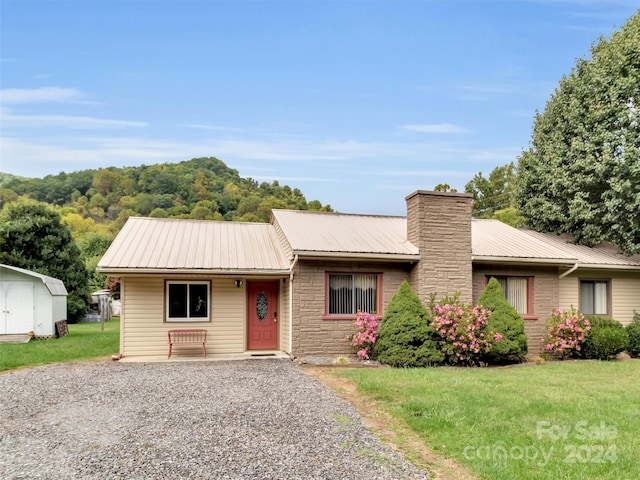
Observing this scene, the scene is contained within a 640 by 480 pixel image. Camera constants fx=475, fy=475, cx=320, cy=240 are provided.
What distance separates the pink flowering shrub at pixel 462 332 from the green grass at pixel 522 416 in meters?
0.94

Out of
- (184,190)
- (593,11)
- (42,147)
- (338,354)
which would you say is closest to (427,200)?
(338,354)

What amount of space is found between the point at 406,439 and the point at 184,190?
4007 cm

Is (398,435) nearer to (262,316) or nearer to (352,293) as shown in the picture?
(352,293)

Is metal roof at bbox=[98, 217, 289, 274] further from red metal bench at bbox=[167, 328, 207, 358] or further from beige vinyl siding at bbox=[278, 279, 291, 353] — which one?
red metal bench at bbox=[167, 328, 207, 358]

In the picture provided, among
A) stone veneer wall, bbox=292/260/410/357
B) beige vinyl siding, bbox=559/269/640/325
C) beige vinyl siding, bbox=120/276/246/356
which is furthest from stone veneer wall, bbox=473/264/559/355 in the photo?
beige vinyl siding, bbox=120/276/246/356

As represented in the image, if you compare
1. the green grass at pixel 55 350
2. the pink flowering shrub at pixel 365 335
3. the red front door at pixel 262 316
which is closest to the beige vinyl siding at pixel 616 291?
the pink flowering shrub at pixel 365 335

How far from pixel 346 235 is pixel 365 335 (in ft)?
10.8

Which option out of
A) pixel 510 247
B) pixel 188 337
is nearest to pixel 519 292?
pixel 510 247

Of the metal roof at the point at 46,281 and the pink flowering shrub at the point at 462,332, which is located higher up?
the metal roof at the point at 46,281

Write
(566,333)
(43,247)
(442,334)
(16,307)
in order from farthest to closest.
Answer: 1. (43,247)
2. (16,307)
3. (566,333)
4. (442,334)

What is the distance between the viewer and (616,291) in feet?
50.8

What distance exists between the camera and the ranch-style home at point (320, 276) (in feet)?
42.0

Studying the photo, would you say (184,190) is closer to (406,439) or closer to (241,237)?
(241,237)

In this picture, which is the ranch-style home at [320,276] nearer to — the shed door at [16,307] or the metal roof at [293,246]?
the metal roof at [293,246]
